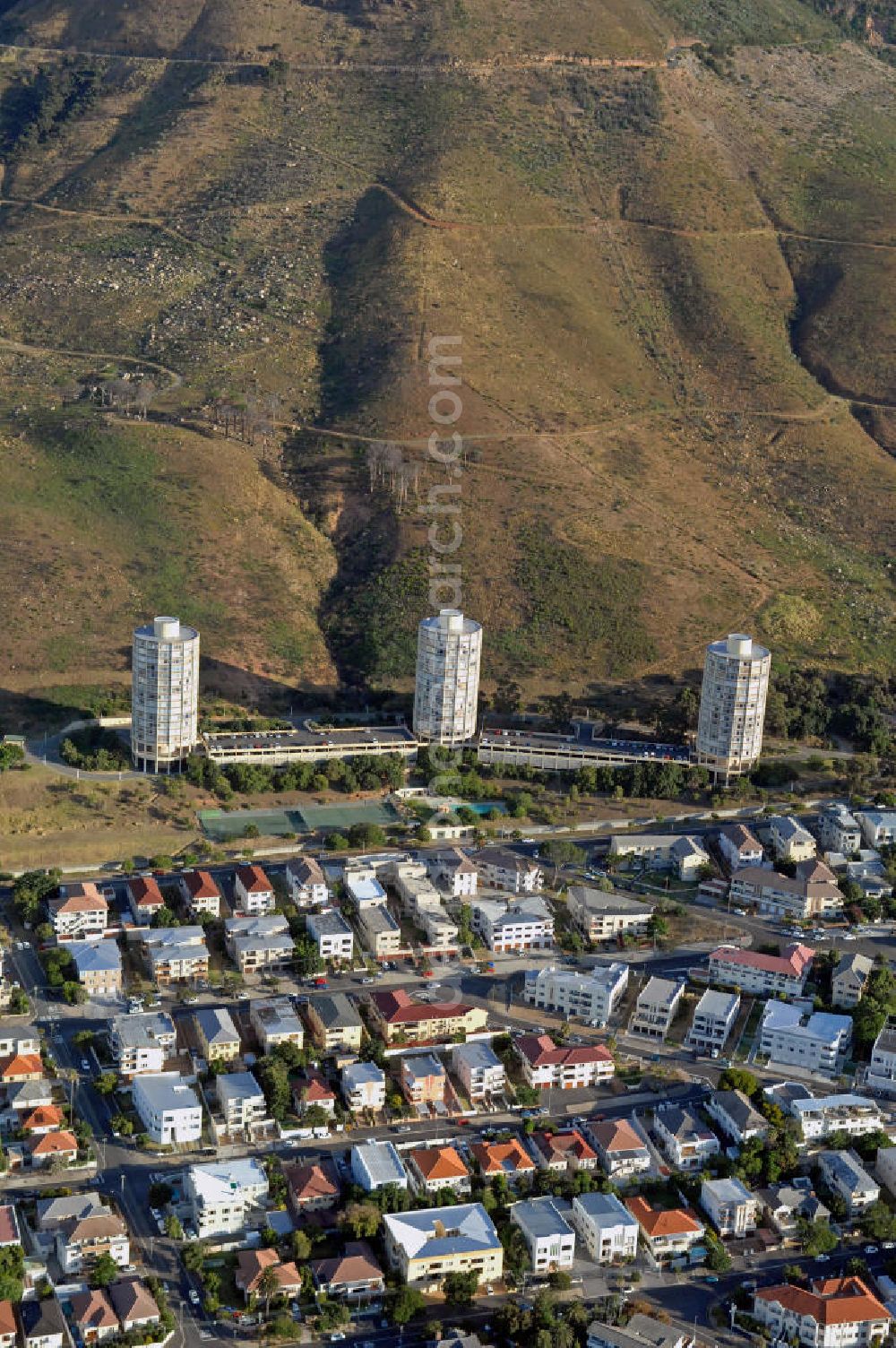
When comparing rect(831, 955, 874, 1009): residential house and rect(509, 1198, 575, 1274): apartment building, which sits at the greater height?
rect(831, 955, 874, 1009): residential house

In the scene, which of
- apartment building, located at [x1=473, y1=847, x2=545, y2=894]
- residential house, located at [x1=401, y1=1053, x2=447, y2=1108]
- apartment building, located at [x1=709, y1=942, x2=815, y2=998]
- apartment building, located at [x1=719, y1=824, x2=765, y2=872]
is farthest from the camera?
apartment building, located at [x1=719, y1=824, x2=765, y2=872]

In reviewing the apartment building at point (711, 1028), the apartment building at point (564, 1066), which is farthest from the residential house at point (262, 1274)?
the apartment building at point (711, 1028)

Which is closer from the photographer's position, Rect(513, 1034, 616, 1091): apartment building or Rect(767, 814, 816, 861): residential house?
Rect(513, 1034, 616, 1091): apartment building

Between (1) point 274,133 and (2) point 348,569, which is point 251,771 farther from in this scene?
(1) point 274,133

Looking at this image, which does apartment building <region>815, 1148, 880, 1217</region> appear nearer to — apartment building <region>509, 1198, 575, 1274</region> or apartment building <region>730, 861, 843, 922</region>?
apartment building <region>509, 1198, 575, 1274</region>

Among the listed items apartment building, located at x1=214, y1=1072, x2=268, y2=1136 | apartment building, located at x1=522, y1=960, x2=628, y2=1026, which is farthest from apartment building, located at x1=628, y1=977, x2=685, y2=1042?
apartment building, located at x1=214, y1=1072, x2=268, y2=1136
